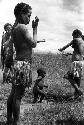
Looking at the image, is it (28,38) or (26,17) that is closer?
(28,38)

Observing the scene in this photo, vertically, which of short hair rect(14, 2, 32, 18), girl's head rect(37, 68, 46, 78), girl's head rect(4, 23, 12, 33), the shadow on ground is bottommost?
the shadow on ground

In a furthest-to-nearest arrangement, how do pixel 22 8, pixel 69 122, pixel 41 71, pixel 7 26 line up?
pixel 7 26 < pixel 41 71 < pixel 69 122 < pixel 22 8

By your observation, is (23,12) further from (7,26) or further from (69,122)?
(7,26)

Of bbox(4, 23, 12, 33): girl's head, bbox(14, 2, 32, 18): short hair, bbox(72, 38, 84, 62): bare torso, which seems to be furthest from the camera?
bbox(4, 23, 12, 33): girl's head

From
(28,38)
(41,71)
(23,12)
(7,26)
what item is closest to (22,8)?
(23,12)

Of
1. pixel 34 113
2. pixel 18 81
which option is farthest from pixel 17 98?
pixel 34 113

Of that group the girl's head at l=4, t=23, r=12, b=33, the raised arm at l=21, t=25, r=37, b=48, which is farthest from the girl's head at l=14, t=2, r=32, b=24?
the girl's head at l=4, t=23, r=12, b=33

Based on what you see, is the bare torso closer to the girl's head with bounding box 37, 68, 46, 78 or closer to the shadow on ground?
the girl's head with bounding box 37, 68, 46, 78

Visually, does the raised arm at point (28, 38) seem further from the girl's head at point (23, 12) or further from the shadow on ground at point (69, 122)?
the shadow on ground at point (69, 122)

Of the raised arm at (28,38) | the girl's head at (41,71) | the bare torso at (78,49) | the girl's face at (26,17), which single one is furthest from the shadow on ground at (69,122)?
the girl's head at (41,71)

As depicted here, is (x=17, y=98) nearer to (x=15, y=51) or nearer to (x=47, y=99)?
(x=15, y=51)

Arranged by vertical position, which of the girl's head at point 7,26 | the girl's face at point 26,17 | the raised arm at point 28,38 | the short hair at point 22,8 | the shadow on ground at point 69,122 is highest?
the short hair at point 22,8

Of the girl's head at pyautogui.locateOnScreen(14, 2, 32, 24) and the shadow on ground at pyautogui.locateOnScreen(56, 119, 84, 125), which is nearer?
the girl's head at pyautogui.locateOnScreen(14, 2, 32, 24)

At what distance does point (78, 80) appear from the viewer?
10688mm
